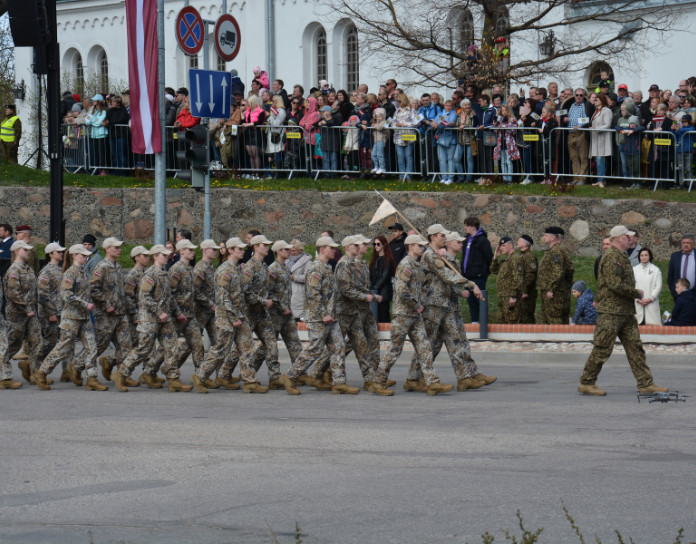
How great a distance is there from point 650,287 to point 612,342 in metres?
4.38

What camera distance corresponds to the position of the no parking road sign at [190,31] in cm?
1586

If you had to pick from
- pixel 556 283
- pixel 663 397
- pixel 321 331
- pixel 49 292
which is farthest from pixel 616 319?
pixel 49 292

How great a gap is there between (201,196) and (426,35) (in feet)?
25.6

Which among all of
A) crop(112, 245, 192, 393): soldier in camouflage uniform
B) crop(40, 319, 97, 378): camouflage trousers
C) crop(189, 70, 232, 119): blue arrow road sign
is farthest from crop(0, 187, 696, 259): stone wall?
crop(40, 319, 97, 378): camouflage trousers

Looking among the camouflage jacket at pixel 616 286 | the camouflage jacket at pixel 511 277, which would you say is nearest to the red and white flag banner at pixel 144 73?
the camouflage jacket at pixel 511 277

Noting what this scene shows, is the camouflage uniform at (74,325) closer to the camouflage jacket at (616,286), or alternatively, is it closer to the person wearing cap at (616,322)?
the person wearing cap at (616,322)

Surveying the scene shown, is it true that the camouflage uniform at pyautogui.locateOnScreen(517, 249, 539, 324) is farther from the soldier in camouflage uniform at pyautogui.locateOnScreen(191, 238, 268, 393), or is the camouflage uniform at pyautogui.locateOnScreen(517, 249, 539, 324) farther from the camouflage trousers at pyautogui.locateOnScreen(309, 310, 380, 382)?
the soldier in camouflage uniform at pyautogui.locateOnScreen(191, 238, 268, 393)

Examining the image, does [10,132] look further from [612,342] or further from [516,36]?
[612,342]

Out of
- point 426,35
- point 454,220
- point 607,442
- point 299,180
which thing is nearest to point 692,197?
point 454,220

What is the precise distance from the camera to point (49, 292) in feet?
43.4

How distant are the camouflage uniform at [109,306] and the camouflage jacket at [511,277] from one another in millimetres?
5708

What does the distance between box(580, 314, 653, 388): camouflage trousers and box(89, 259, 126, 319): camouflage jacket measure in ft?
18.7

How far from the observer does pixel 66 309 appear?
12.7 metres

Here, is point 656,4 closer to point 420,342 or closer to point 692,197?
point 692,197
